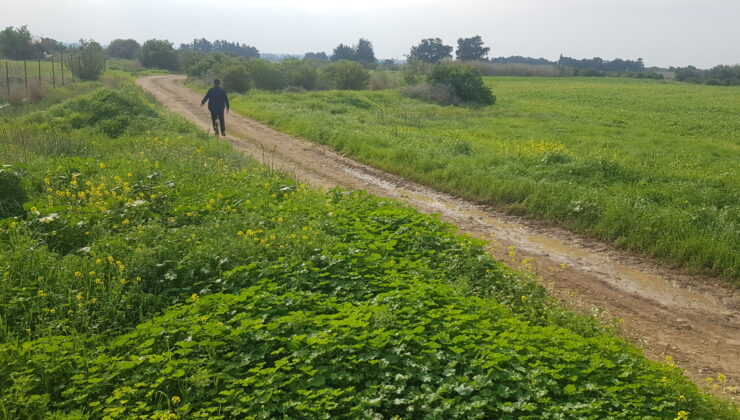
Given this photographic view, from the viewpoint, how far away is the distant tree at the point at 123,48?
3688 inches

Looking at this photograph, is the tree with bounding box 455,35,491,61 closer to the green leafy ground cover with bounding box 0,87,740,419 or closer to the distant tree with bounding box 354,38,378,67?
the distant tree with bounding box 354,38,378,67

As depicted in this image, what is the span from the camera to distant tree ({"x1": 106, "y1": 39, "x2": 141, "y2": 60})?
307ft

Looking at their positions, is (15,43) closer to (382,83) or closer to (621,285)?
(382,83)

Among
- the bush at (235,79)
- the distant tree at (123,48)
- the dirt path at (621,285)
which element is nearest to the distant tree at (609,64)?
the distant tree at (123,48)

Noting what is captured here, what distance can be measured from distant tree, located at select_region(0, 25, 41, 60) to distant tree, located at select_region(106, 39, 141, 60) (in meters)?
25.1

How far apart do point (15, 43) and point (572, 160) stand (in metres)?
74.8

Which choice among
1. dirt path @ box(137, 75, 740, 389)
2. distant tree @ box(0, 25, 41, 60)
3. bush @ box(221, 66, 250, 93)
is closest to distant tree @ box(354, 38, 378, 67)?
distant tree @ box(0, 25, 41, 60)

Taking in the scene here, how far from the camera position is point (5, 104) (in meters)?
22.9

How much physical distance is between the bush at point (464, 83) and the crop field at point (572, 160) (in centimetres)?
327

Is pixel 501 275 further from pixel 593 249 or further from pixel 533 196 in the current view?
pixel 533 196

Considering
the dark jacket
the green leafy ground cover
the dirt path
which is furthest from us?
the dark jacket

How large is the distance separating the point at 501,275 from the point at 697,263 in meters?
3.40

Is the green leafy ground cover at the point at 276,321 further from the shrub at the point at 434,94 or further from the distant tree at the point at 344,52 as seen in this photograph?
the distant tree at the point at 344,52

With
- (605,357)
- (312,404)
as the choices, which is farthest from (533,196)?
(312,404)
